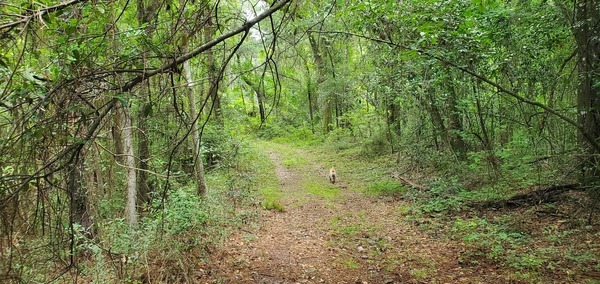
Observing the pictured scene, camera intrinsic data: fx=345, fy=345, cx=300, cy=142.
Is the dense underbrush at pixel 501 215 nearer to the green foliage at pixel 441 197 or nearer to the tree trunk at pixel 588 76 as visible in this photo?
the green foliage at pixel 441 197

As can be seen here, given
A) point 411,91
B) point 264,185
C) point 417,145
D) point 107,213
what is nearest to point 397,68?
point 411,91

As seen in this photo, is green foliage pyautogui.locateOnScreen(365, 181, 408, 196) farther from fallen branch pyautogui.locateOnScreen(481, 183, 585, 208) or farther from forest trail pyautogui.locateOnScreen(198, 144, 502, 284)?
fallen branch pyautogui.locateOnScreen(481, 183, 585, 208)

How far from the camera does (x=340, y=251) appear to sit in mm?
6371

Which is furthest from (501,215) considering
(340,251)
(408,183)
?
(408,183)

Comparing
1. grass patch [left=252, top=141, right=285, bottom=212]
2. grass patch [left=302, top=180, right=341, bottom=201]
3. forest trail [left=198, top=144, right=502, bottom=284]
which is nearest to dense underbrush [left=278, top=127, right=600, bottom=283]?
forest trail [left=198, top=144, right=502, bottom=284]

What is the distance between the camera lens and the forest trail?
5223 millimetres

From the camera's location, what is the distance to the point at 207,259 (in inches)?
223

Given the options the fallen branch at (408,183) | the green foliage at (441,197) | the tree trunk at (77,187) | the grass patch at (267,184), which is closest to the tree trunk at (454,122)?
the green foliage at (441,197)

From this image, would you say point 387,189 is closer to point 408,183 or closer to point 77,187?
point 408,183

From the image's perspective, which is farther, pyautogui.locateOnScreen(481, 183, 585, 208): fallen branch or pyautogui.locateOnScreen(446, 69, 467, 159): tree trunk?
pyautogui.locateOnScreen(446, 69, 467, 159): tree trunk

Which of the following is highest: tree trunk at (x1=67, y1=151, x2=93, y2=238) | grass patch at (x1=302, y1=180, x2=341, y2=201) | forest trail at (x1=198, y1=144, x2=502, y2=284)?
tree trunk at (x1=67, y1=151, x2=93, y2=238)

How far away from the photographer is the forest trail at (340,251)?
5223 millimetres

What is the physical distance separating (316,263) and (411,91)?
17.7 ft

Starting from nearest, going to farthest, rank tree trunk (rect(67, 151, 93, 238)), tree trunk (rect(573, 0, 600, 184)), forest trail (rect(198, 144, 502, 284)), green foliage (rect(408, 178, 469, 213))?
tree trunk (rect(67, 151, 93, 238)) → forest trail (rect(198, 144, 502, 284)) → tree trunk (rect(573, 0, 600, 184)) → green foliage (rect(408, 178, 469, 213))
